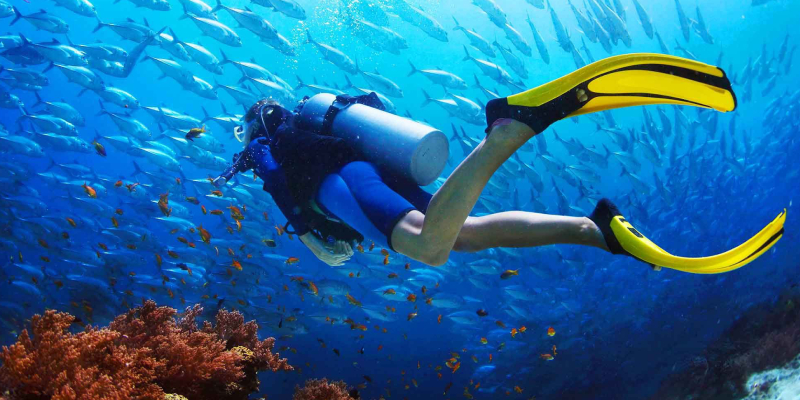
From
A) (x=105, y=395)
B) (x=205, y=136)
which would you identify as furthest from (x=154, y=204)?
(x=105, y=395)

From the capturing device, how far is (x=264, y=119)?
334 cm

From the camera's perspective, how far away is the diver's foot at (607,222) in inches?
81.4

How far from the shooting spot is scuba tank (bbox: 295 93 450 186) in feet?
8.63

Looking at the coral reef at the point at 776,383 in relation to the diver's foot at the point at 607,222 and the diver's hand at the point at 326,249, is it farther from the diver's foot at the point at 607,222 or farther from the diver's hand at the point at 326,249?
the diver's hand at the point at 326,249

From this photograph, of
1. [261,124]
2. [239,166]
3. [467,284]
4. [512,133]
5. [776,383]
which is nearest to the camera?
[512,133]

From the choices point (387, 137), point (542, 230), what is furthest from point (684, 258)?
point (387, 137)

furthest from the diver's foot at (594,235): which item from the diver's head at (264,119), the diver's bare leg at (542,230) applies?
the diver's head at (264,119)

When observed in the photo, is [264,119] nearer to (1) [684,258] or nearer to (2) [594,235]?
(2) [594,235]

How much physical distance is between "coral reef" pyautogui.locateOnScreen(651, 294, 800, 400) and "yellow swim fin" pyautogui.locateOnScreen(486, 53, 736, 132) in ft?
20.3

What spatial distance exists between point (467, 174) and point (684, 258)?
116cm

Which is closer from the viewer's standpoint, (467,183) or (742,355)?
(467,183)

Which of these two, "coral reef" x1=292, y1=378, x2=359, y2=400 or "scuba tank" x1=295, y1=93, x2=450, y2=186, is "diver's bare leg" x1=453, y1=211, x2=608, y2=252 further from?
"coral reef" x1=292, y1=378, x2=359, y2=400

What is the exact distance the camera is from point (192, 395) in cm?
259

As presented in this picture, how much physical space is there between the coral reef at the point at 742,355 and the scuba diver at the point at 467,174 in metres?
5.85
